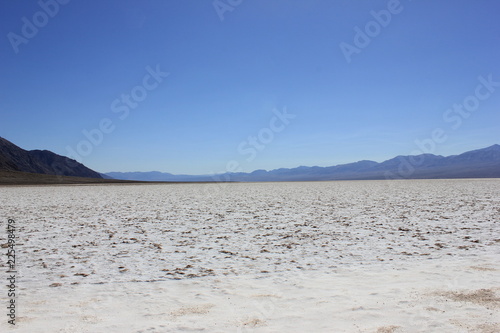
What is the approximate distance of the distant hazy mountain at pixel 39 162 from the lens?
128125mm

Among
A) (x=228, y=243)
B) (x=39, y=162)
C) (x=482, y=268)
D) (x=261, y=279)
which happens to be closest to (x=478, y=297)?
(x=482, y=268)

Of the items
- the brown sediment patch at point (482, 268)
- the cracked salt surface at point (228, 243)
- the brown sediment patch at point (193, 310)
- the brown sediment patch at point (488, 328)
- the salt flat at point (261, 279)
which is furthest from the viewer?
the cracked salt surface at point (228, 243)

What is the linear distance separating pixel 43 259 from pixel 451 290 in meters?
7.10

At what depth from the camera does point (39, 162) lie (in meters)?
151

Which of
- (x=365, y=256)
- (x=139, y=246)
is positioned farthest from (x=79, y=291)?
(x=365, y=256)

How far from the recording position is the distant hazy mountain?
128 m

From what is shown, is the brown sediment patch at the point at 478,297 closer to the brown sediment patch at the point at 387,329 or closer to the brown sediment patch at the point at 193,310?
the brown sediment patch at the point at 387,329

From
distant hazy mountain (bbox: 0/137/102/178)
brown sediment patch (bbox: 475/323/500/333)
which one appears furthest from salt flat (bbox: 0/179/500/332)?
distant hazy mountain (bbox: 0/137/102/178)

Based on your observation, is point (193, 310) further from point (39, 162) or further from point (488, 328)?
point (39, 162)

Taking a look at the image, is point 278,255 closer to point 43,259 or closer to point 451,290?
point 451,290

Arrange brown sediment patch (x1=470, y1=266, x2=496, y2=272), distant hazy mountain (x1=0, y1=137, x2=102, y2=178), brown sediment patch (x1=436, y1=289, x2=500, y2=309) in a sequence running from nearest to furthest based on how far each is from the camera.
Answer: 1. brown sediment patch (x1=436, y1=289, x2=500, y2=309)
2. brown sediment patch (x1=470, y1=266, x2=496, y2=272)
3. distant hazy mountain (x1=0, y1=137, x2=102, y2=178)

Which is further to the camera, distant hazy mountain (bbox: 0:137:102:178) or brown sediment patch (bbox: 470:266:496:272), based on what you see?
distant hazy mountain (bbox: 0:137:102:178)

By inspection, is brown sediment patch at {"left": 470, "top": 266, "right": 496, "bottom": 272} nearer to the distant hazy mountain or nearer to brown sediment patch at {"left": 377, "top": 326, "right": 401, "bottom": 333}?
brown sediment patch at {"left": 377, "top": 326, "right": 401, "bottom": 333}

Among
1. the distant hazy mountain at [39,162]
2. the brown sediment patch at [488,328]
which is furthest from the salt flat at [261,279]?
the distant hazy mountain at [39,162]
